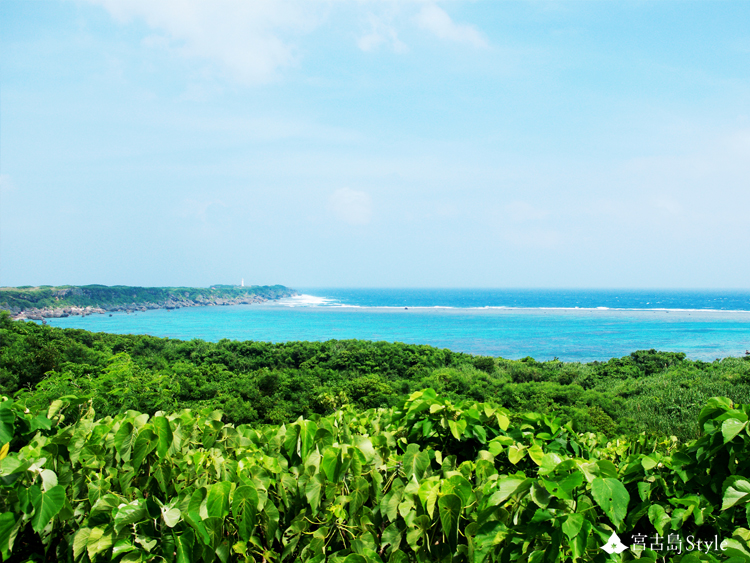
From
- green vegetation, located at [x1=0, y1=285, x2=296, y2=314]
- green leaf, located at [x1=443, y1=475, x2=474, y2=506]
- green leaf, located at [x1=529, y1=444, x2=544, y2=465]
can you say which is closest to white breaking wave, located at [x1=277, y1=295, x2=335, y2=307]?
green vegetation, located at [x1=0, y1=285, x2=296, y2=314]

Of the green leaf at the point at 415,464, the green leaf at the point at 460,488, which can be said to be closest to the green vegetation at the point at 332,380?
the green leaf at the point at 415,464

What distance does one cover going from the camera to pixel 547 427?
239 cm

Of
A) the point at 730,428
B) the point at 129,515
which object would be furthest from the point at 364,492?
the point at 730,428

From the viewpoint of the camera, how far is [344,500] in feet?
Result: 5.55

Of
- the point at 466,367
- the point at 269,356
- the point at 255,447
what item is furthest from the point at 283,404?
the point at 255,447

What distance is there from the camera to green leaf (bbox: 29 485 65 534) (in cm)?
138

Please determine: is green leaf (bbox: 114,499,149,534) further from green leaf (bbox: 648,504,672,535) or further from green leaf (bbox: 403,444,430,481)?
green leaf (bbox: 648,504,672,535)

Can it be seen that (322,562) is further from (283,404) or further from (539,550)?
(283,404)

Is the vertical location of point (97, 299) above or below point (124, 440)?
below

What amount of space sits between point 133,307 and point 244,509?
69.9m

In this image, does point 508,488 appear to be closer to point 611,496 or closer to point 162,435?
point 611,496

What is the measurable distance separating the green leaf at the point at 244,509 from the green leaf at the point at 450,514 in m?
0.66

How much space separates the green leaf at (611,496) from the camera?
1295mm

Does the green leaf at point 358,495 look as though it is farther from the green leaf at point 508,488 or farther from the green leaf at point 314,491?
the green leaf at point 508,488
